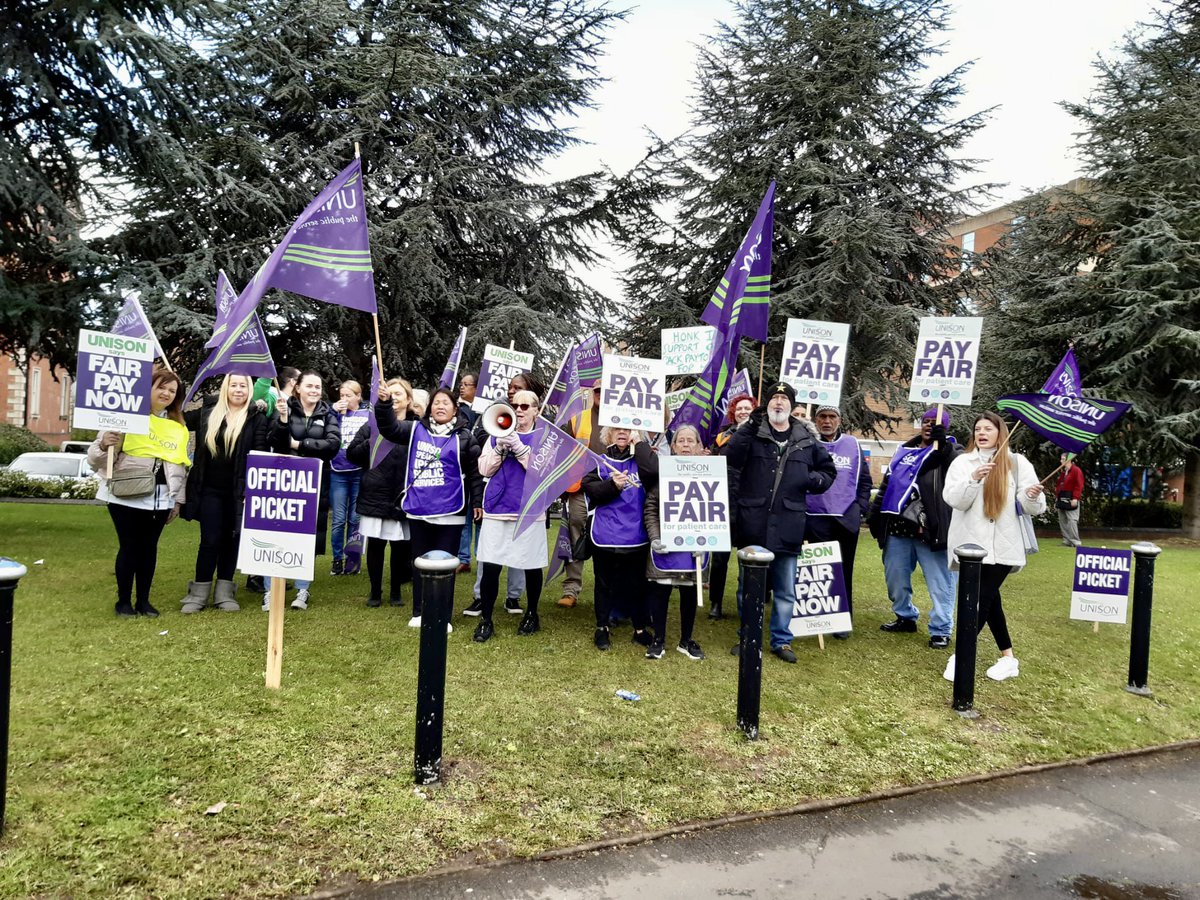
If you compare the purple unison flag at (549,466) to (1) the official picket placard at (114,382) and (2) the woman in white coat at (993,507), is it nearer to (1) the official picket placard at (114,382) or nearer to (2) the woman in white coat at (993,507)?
(2) the woman in white coat at (993,507)

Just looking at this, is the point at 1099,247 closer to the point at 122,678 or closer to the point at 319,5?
the point at 319,5

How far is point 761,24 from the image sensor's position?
20531 mm

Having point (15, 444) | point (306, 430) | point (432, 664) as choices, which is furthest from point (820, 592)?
point (15, 444)

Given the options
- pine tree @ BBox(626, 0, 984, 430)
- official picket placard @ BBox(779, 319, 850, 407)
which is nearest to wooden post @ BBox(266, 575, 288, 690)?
official picket placard @ BBox(779, 319, 850, 407)

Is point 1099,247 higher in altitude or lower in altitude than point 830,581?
higher

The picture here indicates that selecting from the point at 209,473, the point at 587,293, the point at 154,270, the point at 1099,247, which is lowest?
the point at 209,473

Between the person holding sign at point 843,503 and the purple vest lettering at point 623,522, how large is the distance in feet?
5.47

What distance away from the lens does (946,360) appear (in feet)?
22.1

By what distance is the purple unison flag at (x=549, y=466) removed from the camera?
5.59 m

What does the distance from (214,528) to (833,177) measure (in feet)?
55.8

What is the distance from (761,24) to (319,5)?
1141 cm

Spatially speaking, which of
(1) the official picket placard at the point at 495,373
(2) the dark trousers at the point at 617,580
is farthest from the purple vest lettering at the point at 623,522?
(1) the official picket placard at the point at 495,373

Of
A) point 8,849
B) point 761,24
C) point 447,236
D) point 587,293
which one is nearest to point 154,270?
point 447,236

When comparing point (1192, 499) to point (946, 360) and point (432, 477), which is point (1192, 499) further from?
point (432, 477)
